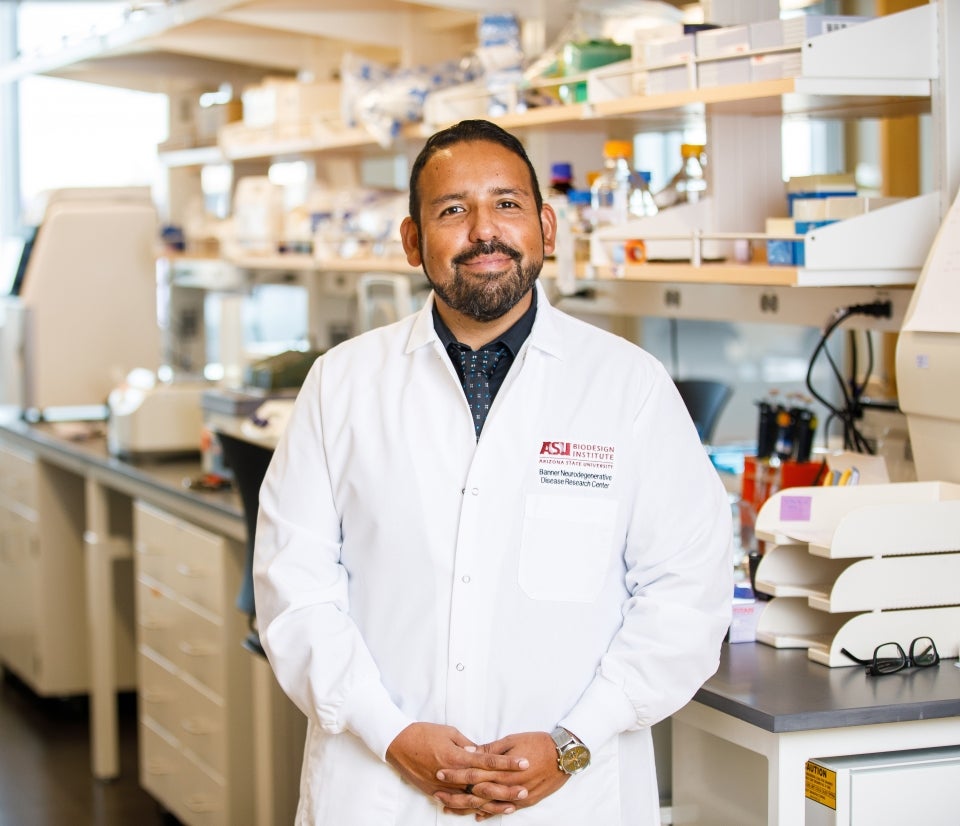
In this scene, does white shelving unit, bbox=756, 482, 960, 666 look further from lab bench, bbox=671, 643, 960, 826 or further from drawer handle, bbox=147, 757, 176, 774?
drawer handle, bbox=147, 757, 176, 774

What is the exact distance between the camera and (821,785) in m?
1.80

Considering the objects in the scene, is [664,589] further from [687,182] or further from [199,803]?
[199,803]

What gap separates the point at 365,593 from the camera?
1806mm

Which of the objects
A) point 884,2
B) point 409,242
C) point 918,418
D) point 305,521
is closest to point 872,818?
point 918,418

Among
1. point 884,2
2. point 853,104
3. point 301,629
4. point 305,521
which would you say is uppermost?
point 884,2

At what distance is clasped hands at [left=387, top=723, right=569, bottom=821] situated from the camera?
5.52ft

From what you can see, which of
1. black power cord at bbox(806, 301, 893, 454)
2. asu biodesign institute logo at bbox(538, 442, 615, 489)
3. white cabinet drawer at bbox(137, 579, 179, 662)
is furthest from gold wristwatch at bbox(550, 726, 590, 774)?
white cabinet drawer at bbox(137, 579, 179, 662)

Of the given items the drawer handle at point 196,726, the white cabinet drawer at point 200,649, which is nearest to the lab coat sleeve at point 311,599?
the white cabinet drawer at point 200,649

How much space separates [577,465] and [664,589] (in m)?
0.19

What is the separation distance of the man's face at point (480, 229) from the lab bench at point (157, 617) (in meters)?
1.44

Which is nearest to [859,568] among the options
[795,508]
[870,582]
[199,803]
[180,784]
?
[870,582]

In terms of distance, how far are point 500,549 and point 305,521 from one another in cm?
26

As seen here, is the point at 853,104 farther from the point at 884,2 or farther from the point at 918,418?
the point at 884,2

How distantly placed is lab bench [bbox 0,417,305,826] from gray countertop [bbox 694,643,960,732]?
1387 mm
